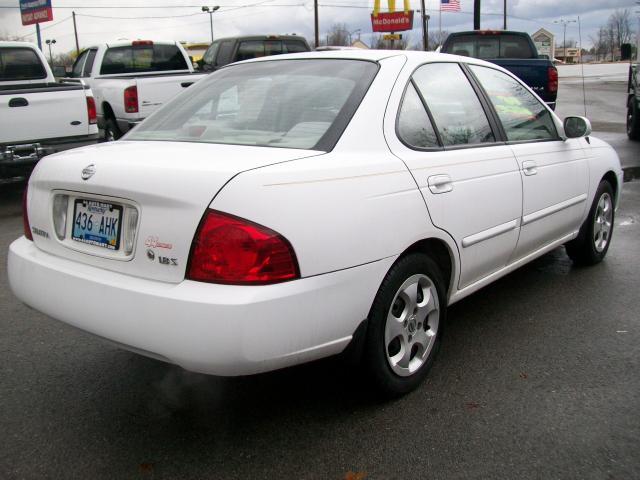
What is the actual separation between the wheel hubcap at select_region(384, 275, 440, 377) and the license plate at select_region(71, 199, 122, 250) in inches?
48.6

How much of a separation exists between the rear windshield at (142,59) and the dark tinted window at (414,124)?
1021 centimetres

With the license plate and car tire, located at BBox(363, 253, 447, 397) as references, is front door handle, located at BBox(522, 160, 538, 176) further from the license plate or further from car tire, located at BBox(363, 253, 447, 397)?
the license plate

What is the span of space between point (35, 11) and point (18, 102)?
30.3 m

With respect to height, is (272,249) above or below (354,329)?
above

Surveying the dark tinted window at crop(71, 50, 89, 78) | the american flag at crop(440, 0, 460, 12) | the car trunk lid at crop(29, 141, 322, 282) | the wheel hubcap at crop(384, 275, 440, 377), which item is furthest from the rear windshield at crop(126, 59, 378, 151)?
the american flag at crop(440, 0, 460, 12)

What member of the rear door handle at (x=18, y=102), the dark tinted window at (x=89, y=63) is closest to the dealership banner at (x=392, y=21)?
the dark tinted window at (x=89, y=63)

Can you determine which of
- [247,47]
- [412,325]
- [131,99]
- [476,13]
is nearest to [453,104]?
[412,325]

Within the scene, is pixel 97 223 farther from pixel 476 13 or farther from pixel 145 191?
pixel 476 13

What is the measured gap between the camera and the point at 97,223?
276 centimetres

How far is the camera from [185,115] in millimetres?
3572

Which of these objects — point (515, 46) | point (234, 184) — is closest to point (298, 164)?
point (234, 184)

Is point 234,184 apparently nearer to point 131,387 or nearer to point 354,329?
point 354,329

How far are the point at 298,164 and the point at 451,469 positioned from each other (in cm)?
135

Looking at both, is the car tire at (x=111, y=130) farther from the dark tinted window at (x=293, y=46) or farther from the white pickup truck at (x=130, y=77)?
the dark tinted window at (x=293, y=46)
